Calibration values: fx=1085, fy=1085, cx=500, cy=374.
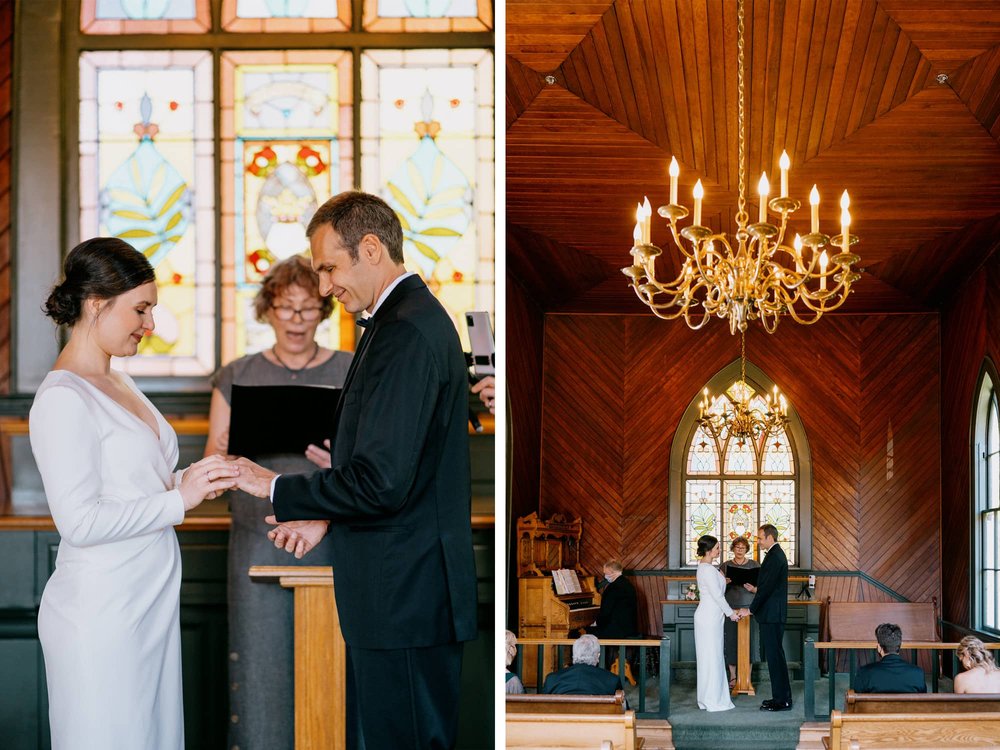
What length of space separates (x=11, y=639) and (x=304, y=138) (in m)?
2.08

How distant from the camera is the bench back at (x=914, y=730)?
488 cm

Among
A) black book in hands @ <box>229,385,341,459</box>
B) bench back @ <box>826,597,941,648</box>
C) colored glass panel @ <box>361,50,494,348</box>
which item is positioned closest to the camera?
black book in hands @ <box>229,385,341,459</box>

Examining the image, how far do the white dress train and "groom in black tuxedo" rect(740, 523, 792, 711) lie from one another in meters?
0.31

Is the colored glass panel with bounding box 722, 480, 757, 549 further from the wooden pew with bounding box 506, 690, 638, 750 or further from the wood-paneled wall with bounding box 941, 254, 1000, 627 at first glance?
the wooden pew with bounding box 506, 690, 638, 750

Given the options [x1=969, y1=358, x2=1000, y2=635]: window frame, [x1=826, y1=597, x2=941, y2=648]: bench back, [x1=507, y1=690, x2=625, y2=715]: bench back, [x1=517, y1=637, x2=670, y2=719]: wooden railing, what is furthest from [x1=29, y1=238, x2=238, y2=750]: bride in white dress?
[x1=826, y1=597, x2=941, y2=648]: bench back

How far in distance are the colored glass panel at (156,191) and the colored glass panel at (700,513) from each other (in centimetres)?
864

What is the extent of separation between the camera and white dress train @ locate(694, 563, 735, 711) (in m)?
8.56

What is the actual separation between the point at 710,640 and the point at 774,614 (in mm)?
547

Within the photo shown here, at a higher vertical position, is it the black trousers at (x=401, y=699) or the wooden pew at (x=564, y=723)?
the black trousers at (x=401, y=699)

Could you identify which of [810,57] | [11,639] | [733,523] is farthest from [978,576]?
[11,639]

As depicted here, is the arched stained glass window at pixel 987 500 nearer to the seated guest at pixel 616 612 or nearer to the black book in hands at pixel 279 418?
the seated guest at pixel 616 612

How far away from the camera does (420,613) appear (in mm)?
2455

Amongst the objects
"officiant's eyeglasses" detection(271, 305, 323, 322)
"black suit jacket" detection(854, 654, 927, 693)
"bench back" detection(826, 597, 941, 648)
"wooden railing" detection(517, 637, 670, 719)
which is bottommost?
"bench back" detection(826, 597, 941, 648)

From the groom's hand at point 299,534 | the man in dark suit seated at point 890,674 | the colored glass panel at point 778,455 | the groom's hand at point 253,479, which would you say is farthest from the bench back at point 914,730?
the colored glass panel at point 778,455
